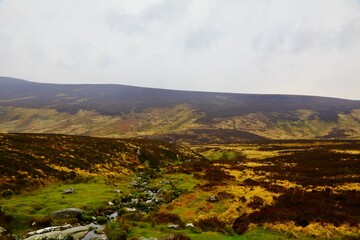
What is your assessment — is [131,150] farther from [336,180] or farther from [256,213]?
[256,213]

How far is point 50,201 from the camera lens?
30.8m

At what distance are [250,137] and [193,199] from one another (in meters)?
166

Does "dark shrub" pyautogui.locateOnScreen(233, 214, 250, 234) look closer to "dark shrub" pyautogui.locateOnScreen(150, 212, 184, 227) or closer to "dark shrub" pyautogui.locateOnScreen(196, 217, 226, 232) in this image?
"dark shrub" pyautogui.locateOnScreen(196, 217, 226, 232)

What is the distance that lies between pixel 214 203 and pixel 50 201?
609 inches

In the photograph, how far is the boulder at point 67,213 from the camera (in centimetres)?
2614

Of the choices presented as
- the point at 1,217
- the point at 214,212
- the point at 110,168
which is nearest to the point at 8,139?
the point at 110,168

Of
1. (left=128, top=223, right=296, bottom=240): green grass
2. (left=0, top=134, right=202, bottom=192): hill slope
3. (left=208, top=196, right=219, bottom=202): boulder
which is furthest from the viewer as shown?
(left=0, top=134, right=202, bottom=192): hill slope

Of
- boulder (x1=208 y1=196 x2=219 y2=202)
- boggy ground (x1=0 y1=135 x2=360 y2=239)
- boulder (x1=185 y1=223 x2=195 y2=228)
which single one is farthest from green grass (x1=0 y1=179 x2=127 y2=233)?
boulder (x1=208 y1=196 x2=219 y2=202)

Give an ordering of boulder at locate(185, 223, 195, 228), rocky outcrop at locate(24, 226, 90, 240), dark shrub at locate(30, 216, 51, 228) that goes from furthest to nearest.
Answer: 1. dark shrub at locate(30, 216, 51, 228)
2. boulder at locate(185, 223, 195, 228)
3. rocky outcrop at locate(24, 226, 90, 240)

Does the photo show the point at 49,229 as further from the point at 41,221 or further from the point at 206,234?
the point at 206,234

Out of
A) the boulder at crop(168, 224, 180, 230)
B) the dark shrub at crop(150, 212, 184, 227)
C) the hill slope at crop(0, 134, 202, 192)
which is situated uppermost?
the boulder at crop(168, 224, 180, 230)

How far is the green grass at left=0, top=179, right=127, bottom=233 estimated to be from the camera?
25669 millimetres

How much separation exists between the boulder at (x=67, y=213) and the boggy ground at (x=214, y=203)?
788 mm

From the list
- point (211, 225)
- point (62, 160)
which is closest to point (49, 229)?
point (211, 225)
